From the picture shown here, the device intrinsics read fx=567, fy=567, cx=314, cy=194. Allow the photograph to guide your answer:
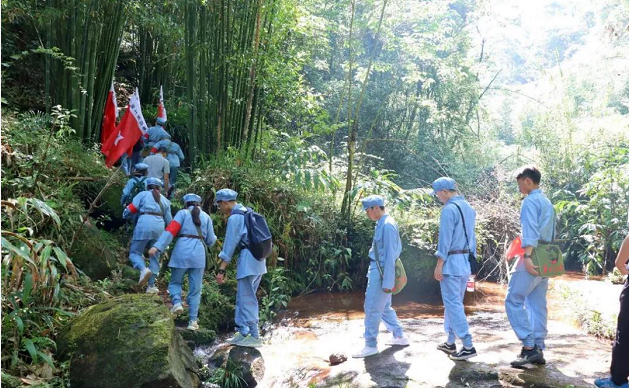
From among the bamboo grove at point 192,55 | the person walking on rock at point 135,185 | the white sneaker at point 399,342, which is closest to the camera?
the white sneaker at point 399,342

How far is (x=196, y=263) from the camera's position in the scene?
6.30 meters

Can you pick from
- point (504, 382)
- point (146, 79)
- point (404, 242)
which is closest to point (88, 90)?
point (146, 79)

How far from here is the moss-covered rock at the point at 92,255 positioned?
6.84m

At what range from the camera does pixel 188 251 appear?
6.29 meters

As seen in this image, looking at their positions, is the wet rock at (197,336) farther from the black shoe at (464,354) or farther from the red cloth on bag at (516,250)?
the red cloth on bag at (516,250)

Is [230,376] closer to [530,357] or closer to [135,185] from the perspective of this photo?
[530,357]

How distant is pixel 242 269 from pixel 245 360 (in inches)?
36.8

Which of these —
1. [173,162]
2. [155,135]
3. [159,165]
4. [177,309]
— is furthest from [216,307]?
[155,135]

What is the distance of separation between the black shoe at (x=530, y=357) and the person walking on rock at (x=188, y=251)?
3.35m

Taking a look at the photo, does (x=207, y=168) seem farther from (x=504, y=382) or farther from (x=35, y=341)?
(x=504, y=382)

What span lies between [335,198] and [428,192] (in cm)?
172

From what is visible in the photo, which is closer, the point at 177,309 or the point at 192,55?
the point at 177,309

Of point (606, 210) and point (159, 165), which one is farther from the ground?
point (159, 165)

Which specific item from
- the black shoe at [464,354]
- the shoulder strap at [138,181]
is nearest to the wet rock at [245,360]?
the black shoe at [464,354]
